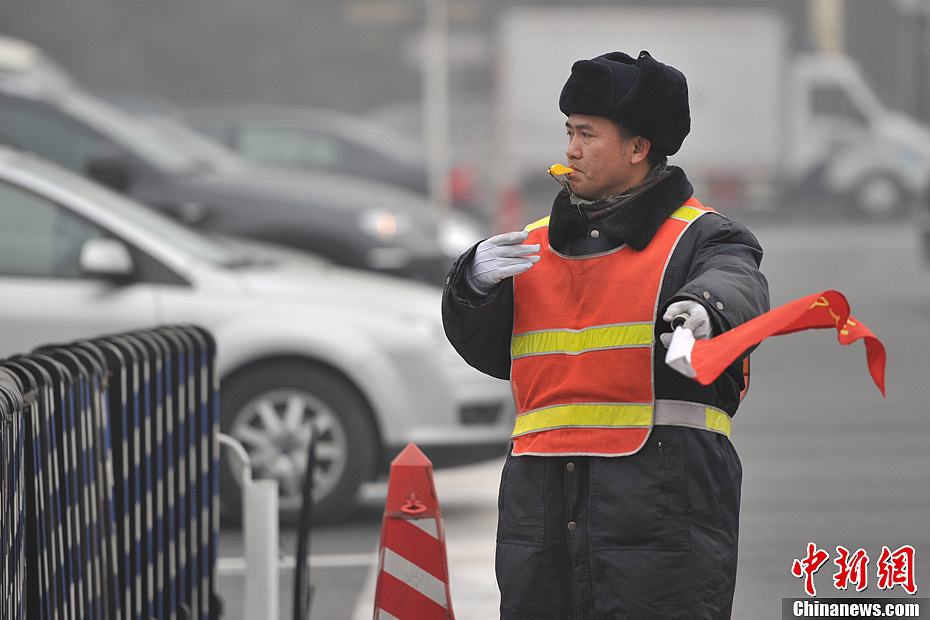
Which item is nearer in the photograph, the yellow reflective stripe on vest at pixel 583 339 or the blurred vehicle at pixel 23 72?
the yellow reflective stripe on vest at pixel 583 339

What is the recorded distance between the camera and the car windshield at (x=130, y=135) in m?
10.7

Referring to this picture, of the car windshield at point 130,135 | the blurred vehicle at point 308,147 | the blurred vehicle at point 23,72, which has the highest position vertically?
the blurred vehicle at point 308,147

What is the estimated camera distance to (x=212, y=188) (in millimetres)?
10758

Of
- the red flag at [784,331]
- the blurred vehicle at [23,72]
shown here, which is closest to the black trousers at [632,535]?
the red flag at [784,331]

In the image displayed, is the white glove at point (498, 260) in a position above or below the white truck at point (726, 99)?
below

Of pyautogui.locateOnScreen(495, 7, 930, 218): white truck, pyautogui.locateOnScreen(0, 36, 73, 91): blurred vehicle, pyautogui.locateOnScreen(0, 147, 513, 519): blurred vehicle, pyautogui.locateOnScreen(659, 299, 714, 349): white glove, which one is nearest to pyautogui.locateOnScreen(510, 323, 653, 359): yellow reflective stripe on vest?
pyautogui.locateOnScreen(659, 299, 714, 349): white glove

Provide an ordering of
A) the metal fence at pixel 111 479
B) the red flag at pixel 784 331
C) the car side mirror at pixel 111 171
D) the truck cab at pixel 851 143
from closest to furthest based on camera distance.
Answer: the red flag at pixel 784 331 → the metal fence at pixel 111 479 → the car side mirror at pixel 111 171 → the truck cab at pixel 851 143

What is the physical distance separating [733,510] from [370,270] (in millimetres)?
8495

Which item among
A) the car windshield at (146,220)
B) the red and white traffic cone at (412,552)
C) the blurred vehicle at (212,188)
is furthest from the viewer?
the blurred vehicle at (212,188)

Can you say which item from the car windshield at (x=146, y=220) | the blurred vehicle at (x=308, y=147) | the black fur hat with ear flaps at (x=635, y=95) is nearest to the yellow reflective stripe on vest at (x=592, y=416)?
the black fur hat with ear flaps at (x=635, y=95)

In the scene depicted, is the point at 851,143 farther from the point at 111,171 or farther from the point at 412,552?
the point at 412,552

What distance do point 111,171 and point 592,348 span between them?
7872 mm

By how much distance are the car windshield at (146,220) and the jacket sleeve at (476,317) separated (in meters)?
4.12

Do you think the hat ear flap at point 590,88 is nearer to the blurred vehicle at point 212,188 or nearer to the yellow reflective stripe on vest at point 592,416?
the yellow reflective stripe on vest at point 592,416
